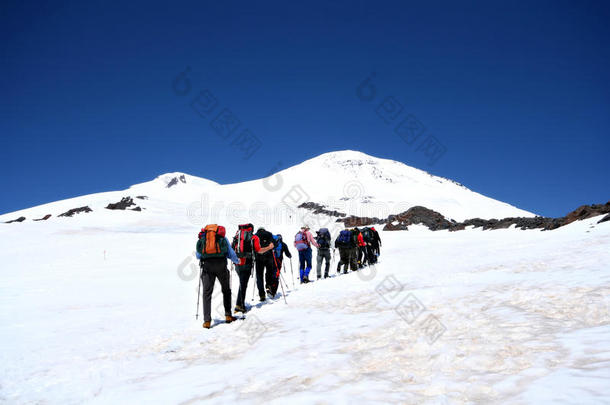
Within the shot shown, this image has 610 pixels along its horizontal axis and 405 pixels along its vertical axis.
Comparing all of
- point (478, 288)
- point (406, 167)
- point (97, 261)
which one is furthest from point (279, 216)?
point (406, 167)

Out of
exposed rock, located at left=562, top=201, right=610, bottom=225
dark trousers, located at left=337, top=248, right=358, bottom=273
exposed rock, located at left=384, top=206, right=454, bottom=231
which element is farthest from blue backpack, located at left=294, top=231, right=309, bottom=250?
exposed rock, located at left=384, top=206, right=454, bottom=231

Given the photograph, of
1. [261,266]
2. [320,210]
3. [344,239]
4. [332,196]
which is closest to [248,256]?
[261,266]

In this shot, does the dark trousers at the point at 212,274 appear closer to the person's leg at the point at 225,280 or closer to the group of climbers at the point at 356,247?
the person's leg at the point at 225,280

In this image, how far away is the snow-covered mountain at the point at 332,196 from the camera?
2175 inches

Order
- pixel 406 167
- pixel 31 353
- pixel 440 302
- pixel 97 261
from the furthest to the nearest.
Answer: pixel 406 167 → pixel 97 261 → pixel 440 302 → pixel 31 353

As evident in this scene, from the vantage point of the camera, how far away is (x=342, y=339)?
549cm

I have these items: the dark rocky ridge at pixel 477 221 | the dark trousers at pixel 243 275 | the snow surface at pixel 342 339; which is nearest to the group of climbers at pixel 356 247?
the snow surface at pixel 342 339

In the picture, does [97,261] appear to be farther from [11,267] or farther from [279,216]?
[279,216]

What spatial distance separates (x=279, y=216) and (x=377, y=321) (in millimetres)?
42188

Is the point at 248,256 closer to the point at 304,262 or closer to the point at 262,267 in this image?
the point at 262,267

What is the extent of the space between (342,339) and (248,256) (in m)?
4.01

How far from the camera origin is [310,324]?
685cm

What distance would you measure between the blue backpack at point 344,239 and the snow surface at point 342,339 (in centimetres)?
176

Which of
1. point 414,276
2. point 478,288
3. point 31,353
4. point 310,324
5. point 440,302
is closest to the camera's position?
point 31,353
